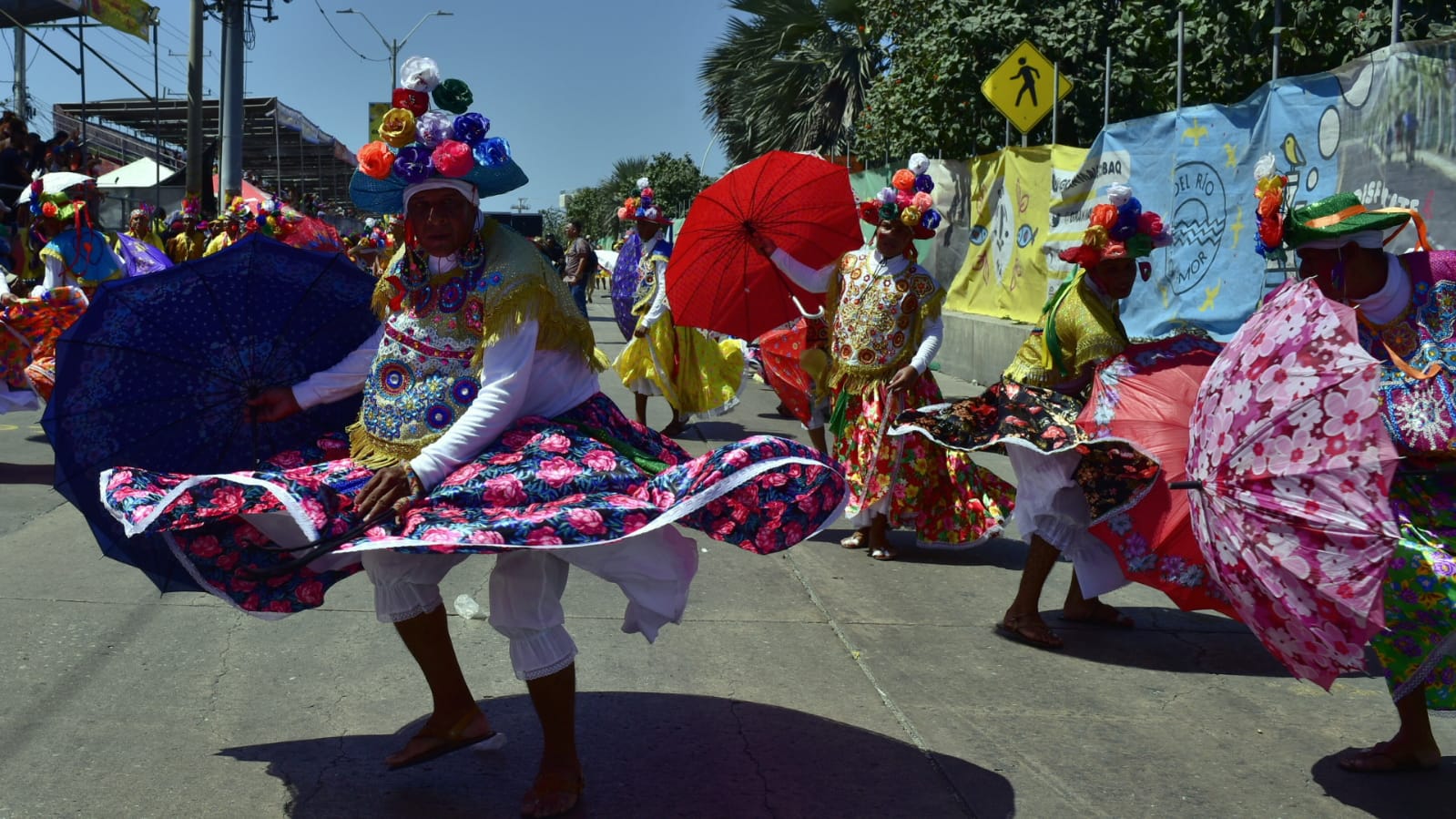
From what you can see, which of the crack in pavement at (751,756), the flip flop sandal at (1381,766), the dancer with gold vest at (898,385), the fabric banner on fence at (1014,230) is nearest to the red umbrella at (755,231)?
the dancer with gold vest at (898,385)

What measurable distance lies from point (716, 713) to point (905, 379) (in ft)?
8.82

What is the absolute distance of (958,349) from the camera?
1554 cm

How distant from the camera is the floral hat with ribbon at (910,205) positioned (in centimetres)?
→ 678

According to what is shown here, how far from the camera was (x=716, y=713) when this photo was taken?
4.53 m

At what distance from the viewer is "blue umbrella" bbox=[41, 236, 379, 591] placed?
Answer: 364 centimetres

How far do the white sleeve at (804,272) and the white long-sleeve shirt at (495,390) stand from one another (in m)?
3.40

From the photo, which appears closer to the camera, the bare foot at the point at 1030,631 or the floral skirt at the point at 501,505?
the floral skirt at the point at 501,505

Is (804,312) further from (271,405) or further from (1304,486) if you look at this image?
(1304,486)

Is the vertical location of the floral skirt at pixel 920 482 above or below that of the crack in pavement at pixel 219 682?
above

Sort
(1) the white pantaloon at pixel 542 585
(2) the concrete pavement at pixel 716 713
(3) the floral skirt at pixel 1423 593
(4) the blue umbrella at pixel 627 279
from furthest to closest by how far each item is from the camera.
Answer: (4) the blue umbrella at pixel 627 279 → (2) the concrete pavement at pixel 716 713 → (3) the floral skirt at pixel 1423 593 → (1) the white pantaloon at pixel 542 585

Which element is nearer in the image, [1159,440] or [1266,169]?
[1266,169]

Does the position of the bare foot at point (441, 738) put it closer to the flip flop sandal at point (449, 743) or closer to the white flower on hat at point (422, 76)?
the flip flop sandal at point (449, 743)

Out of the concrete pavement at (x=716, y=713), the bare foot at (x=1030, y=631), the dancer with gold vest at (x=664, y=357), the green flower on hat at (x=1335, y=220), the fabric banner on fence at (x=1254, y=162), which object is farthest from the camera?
the dancer with gold vest at (x=664, y=357)

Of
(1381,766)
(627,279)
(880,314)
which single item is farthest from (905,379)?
(627,279)
